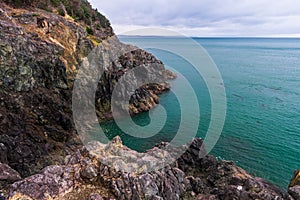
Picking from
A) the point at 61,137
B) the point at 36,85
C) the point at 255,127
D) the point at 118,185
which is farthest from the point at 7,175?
the point at 255,127

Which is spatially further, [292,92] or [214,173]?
[292,92]

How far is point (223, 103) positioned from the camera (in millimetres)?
67812

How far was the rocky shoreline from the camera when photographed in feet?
67.8

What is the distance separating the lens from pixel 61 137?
40906mm

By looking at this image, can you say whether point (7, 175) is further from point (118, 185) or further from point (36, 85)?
point (36, 85)

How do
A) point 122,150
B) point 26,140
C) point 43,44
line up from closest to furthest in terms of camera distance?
1. point 122,150
2. point 26,140
3. point 43,44

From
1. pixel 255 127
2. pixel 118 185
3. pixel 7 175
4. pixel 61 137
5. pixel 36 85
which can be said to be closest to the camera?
pixel 118 185

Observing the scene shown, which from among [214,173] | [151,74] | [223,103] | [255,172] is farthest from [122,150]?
[151,74]

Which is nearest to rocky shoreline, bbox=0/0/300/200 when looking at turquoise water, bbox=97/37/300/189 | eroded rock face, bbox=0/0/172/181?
eroded rock face, bbox=0/0/172/181

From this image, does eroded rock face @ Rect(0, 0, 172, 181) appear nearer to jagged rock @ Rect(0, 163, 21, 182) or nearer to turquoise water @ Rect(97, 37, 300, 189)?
jagged rock @ Rect(0, 163, 21, 182)

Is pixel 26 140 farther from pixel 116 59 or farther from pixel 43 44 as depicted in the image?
pixel 116 59

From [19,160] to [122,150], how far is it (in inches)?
627

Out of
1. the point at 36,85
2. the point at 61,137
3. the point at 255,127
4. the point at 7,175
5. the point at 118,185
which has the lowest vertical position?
the point at 255,127

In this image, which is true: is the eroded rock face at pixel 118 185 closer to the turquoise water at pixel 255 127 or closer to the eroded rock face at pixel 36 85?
the eroded rock face at pixel 36 85
